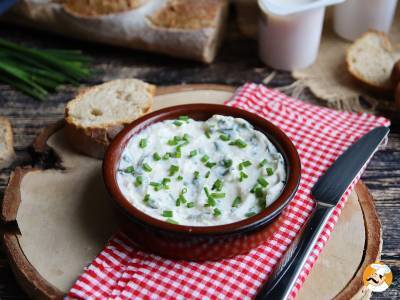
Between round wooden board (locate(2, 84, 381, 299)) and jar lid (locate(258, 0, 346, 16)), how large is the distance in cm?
116

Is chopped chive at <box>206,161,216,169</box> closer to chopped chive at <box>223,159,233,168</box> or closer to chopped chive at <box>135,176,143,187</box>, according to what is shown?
chopped chive at <box>223,159,233,168</box>

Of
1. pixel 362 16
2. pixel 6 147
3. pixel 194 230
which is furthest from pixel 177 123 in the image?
pixel 362 16

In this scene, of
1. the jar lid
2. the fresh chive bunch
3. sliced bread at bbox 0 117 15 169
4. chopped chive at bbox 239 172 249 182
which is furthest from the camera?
the fresh chive bunch

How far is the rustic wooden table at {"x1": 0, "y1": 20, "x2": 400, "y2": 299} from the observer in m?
2.47

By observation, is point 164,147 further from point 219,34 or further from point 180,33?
point 219,34

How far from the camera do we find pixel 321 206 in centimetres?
216

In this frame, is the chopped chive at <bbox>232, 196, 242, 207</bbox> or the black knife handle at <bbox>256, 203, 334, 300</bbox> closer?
the black knife handle at <bbox>256, 203, 334, 300</bbox>

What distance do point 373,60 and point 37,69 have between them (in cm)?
187

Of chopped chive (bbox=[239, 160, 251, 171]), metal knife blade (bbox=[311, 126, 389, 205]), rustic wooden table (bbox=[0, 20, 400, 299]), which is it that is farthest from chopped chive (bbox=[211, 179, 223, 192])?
rustic wooden table (bbox=[0, 20, 400, 299])

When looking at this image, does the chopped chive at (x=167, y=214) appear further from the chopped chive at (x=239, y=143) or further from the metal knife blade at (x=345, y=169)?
the metal knife blade at (x=345, y=169)

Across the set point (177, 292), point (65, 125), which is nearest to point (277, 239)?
point (177, 292)

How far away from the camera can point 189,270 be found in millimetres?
1961

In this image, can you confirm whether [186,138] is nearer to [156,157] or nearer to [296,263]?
[156,157]

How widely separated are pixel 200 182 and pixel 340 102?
134cm
